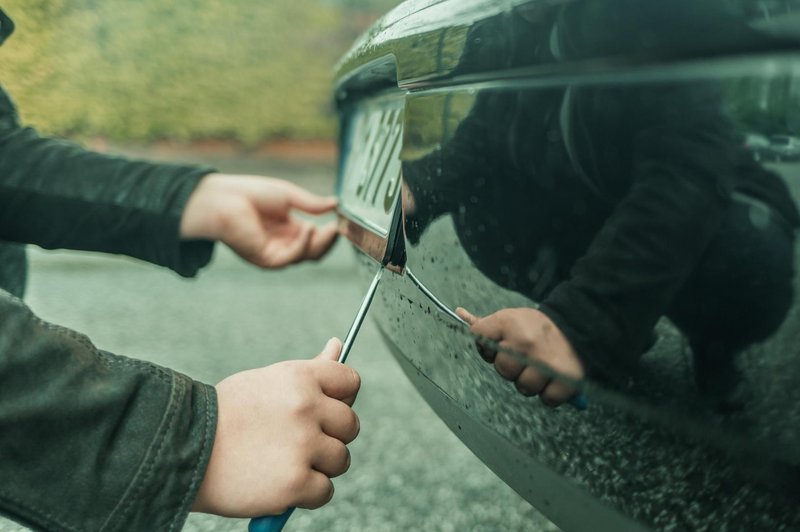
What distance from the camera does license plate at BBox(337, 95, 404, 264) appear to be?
76 cm

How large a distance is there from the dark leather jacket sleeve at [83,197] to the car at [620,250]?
590 mm

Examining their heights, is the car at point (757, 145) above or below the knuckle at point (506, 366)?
above

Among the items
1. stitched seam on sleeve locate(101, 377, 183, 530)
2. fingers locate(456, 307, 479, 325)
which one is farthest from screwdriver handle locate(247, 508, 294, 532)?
fingers locate(456, 307, 479, 325)

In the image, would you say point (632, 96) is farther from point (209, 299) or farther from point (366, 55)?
point (209, 299)

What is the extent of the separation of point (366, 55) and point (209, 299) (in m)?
1.59

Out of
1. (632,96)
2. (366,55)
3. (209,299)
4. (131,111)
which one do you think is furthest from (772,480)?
(131,111)

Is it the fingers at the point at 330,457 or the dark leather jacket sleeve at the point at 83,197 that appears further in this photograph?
the dark leather jacket sleeve at the point at 83,197

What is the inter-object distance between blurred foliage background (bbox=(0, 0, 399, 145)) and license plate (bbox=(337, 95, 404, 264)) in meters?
0.19

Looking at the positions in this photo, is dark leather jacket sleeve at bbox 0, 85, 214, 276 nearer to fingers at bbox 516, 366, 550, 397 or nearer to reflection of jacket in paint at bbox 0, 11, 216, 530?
reflection of jacket in paint at bbox 0, 11, 216, 530

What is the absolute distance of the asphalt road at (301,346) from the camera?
1.04 m

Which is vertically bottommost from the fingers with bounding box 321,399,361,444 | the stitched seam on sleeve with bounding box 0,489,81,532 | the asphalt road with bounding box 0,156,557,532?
the asphalt road with bounding box 0,156,557,532

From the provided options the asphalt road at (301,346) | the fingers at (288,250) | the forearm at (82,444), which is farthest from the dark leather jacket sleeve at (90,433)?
the fingers at (288,250)

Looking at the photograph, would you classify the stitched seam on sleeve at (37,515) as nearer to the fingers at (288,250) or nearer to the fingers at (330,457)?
the fingers at (330,457)

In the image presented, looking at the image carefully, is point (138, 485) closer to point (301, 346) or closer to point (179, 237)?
point (179, 237)
